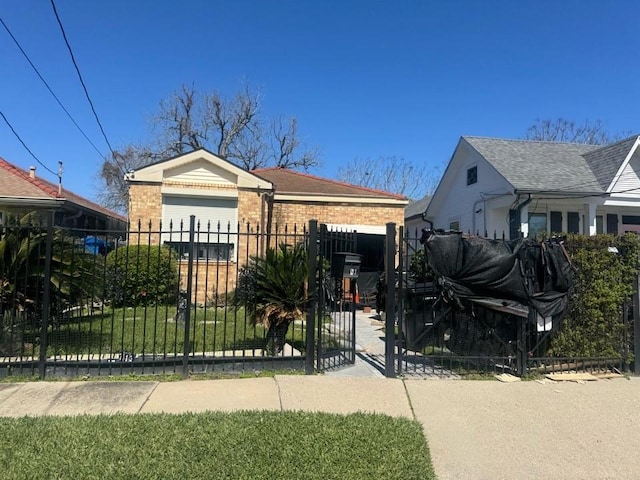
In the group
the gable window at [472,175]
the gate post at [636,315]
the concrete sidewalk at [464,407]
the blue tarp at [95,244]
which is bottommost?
the concrete sidewalk at [464,407]

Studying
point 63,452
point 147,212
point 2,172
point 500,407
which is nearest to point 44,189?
point 2,172

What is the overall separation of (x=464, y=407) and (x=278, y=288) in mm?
2705

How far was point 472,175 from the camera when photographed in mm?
17484

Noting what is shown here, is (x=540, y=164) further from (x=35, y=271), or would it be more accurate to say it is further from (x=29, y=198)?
(x=29, y=198)

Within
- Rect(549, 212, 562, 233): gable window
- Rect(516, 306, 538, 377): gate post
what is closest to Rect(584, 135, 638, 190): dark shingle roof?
Rect(549, 212, 562, 233): gable window

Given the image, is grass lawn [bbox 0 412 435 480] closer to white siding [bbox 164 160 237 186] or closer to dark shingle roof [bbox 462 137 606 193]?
white siding [bbox 164 160 237 186]

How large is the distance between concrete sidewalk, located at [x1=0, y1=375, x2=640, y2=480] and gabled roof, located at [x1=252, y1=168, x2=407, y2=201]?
33.0ft

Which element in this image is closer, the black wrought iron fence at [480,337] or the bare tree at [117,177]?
the black wrought iron fence at [480,337]

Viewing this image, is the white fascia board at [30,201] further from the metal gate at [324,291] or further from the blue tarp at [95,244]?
the metal gate at [324,291]

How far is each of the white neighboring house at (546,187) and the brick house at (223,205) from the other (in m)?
3.62

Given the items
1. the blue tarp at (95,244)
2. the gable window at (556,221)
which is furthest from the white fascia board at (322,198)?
the gable window at (556,221)

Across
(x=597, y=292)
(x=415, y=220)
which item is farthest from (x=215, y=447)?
(x=415, y=220)

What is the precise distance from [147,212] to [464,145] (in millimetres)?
11762

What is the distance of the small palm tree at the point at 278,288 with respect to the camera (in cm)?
628
